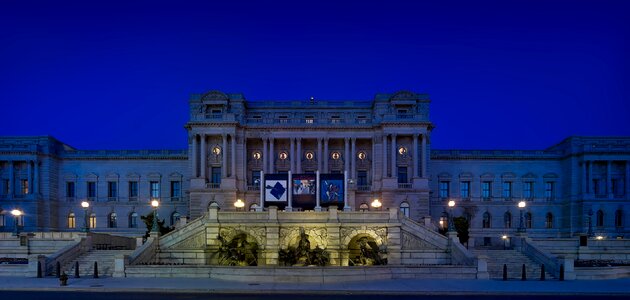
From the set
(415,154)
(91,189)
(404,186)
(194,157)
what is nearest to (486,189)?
(415,154)

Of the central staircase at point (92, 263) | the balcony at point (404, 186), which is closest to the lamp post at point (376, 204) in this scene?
the balcony at point (404, 186)

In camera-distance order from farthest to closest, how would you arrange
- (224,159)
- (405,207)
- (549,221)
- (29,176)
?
(549,221) → (29,176) → (224,159) → (405,207)

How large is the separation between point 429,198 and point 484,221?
9.47 metres

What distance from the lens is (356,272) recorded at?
3053cm

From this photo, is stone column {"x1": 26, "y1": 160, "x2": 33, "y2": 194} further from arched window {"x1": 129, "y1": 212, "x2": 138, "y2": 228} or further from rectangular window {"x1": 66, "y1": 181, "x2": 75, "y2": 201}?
arched window {"x1": 129, "y1": 212, "x2": 138, "y2": 228}

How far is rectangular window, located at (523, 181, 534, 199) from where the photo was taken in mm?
75125

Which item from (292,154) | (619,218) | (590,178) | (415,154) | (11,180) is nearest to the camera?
(415,154)

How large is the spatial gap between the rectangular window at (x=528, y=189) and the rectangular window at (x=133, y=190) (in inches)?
1971

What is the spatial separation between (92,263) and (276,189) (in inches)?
641

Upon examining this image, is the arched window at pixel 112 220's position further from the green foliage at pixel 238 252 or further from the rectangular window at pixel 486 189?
the rectangular window at pixel 486 189

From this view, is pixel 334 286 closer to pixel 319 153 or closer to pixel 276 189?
pixel 276 189

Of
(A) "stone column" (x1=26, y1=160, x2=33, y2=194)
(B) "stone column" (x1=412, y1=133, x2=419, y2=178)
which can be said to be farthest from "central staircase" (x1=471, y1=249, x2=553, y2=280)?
(A) "stone column" (x1=26, y1=160, x2=33, y2=194)

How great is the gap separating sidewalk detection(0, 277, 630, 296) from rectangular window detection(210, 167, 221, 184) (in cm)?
3786

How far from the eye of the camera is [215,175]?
70.2 meters
